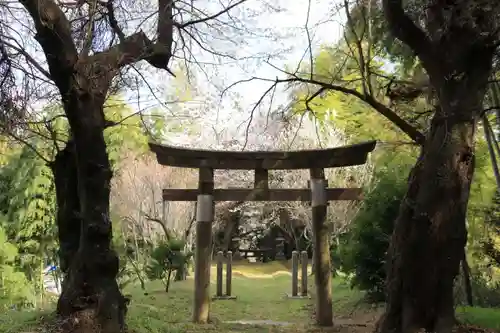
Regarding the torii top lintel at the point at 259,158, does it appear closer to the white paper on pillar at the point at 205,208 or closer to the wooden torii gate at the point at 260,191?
the wooden torii gate at the point at 260,191

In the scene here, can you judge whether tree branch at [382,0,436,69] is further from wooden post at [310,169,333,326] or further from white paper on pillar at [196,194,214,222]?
white paper on pillar at [196,194,214,222]

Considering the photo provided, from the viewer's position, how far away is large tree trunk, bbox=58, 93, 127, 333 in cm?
473

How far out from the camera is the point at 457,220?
443 cm

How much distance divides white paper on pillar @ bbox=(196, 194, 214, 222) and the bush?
244 centimetres

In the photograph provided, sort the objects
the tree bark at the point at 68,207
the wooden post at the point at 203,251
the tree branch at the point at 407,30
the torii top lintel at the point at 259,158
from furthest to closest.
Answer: the torii top lintel at the point at 259,158 → the wooden post at the point at 203,251 → the tree bark at the point at 68,207 → the tree branch at the point at 407,30

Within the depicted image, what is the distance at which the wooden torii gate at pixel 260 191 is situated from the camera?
837 centimetres

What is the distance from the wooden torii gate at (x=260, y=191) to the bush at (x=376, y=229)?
48cm

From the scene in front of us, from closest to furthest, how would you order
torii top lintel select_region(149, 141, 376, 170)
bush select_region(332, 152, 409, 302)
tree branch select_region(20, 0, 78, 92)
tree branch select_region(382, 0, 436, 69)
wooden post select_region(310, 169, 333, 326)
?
tree branch select_region(20, 0, 78, 92) → tree branch select_region(382, 0, 436, 69) → bush select_region(332, 152, 409, 302) → wooden post select_region(310, 169, 333, 326) → torii top lintel select_region(149, 141, 376, 170)

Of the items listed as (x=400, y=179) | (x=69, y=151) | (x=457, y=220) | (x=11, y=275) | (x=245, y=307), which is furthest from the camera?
(x=11, y=275)

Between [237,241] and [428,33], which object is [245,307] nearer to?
[428,33]

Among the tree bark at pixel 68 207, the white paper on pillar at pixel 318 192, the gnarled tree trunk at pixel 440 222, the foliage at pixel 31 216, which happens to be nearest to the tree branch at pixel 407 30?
the gnarled tree trunk at pixel 440 222

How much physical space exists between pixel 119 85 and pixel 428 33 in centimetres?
330

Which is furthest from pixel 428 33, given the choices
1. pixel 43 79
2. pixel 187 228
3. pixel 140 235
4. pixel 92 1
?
pixel 140 235

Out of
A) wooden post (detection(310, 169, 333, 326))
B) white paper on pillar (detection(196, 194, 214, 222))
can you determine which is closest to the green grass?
wooden post (detection(310, 169, 333, 326))
